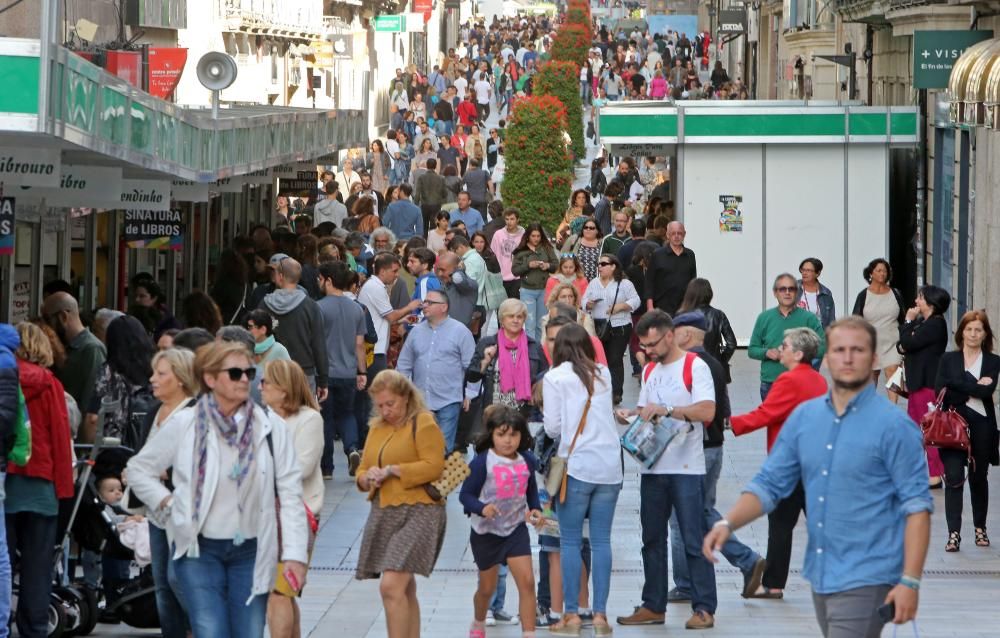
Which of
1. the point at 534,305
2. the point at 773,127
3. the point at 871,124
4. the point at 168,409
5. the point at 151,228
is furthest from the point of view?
the point at 871,124

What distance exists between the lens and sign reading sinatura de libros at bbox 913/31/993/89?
2150cm

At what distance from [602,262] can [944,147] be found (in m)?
7.54

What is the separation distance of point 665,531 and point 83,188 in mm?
5156

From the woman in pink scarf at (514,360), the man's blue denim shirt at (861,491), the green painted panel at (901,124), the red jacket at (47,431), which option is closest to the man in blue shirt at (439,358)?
the woman in pink scarf at (514,360)

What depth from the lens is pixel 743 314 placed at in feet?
73.9

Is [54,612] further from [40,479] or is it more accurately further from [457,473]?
[457,473]

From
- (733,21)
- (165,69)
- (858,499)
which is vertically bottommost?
(858,499)

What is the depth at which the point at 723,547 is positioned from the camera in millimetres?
10242

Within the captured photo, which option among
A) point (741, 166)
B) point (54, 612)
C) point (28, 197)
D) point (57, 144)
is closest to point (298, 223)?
point (741, 166)

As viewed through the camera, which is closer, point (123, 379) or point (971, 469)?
point (123, 379)

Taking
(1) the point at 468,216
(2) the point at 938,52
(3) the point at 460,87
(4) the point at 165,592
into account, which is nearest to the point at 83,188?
(4) the point at 165,592

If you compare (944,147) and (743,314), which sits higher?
(944,147)

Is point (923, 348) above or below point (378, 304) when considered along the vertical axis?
below

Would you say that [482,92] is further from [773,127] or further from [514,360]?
[514,360]
